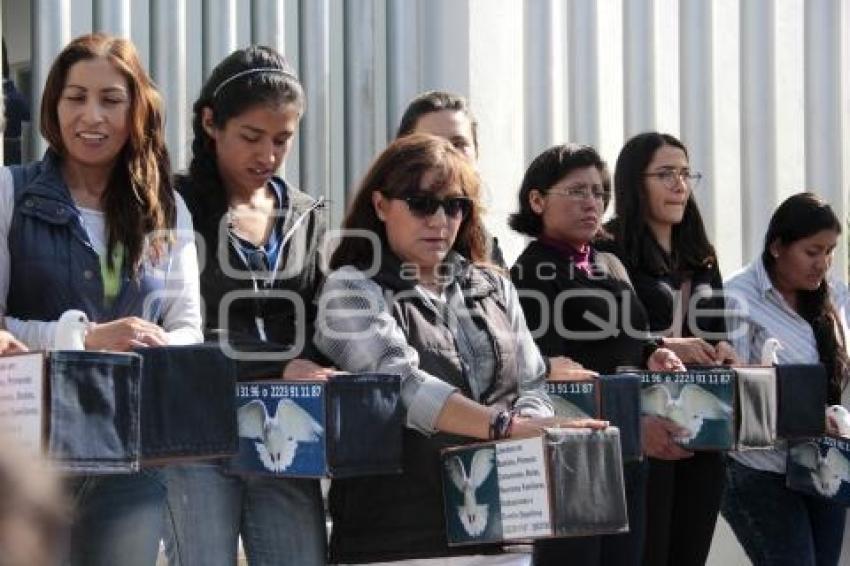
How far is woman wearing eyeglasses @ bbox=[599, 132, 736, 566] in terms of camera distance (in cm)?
553

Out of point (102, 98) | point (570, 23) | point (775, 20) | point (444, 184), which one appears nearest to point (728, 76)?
point (775, 20)

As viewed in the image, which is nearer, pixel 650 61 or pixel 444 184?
pixel 444 184

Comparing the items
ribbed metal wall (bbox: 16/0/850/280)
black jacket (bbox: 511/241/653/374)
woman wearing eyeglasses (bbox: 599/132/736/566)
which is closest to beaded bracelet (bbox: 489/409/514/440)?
black jacket (bbox: 511/241/653/374)

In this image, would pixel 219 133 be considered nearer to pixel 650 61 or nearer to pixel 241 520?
pixel 241 520

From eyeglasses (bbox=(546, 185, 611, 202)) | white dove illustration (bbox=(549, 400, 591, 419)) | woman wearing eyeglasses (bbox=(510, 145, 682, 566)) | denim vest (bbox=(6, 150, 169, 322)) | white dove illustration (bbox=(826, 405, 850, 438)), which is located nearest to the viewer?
denim vest (bbox=(6, 150, 169, 322))

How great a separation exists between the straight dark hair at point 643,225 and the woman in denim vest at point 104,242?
85.1 inches

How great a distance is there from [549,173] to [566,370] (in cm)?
84

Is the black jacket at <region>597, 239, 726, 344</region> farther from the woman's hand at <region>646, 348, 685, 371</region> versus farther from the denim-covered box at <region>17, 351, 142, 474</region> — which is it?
the denim-covered box at <region>17, 351, 142, 474</region>

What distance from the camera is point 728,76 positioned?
8.35m

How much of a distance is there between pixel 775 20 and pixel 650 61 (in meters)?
0.93

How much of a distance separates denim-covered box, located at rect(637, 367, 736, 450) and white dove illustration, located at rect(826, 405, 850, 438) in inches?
34.4

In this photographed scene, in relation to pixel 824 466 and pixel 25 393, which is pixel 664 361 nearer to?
pixel 824 466

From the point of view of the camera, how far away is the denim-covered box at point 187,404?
3.58m

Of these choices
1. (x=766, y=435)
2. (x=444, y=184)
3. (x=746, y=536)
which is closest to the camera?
(x=444, y=184)
